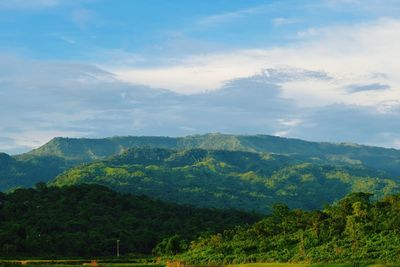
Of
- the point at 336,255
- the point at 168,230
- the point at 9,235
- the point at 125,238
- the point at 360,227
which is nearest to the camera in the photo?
the point at 336,255

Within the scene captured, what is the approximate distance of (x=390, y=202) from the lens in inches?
4653

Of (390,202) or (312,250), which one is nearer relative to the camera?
(312,250)

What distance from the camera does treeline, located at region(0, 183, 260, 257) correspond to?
13988cm

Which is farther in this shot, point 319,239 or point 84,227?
point 84,227

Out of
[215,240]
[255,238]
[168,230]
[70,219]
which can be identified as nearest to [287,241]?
[255,238]

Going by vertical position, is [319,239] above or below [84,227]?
above

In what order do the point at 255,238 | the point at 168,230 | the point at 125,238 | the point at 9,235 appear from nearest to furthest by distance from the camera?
1. the point at 255,238
2. the point at 9,235
3. the point at 125,238
4. the point at 168,230

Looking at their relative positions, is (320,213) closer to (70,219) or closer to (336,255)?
(336,255)

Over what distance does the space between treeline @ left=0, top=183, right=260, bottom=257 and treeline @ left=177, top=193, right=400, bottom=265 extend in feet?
66.8

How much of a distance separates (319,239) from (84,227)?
8623 cm

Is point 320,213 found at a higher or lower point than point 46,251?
higher

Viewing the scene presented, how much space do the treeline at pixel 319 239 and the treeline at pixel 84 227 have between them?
2037 cm

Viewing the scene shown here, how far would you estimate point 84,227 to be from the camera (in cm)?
17075

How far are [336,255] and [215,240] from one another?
34.1m
